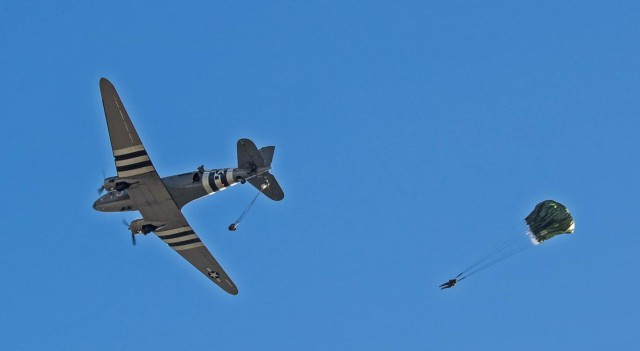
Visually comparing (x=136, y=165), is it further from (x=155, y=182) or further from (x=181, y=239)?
(x=181, y=239)

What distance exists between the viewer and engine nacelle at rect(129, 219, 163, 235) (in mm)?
84375

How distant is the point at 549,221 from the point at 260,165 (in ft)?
69.7

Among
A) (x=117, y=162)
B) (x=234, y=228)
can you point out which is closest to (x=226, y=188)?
(x=234, y=228)

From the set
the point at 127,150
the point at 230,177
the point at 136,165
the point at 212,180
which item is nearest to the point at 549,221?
the point at 230,177

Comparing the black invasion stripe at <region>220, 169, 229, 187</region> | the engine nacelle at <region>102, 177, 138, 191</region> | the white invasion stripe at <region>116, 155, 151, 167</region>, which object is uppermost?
the black invasion stripe at <region>220, 169, 229, 187</region>

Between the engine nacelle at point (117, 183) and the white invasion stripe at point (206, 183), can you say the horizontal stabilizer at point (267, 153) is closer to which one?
the white invasion stripe at point (206, 183)

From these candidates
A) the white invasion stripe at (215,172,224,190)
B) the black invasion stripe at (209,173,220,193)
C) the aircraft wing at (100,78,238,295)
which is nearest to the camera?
the aircraft wing at (100,78,238,295)

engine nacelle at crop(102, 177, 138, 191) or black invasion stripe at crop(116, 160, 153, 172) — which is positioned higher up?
black invasion stripe at crop(116, 160, 153, 172)

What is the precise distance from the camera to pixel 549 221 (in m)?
75.9

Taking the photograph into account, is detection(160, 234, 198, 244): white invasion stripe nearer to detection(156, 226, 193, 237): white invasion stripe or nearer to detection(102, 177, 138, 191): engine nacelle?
detection(156, 226, 193, 237): white invasion stripe

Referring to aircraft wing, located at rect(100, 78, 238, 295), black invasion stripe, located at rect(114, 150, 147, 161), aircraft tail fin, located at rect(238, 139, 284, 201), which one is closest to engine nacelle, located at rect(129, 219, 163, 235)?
aircraft wing, located at rect(100, 78, 238, 295)

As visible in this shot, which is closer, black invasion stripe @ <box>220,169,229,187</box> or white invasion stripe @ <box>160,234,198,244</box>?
black invasion stripe @ <box>220,169,229,187</box>

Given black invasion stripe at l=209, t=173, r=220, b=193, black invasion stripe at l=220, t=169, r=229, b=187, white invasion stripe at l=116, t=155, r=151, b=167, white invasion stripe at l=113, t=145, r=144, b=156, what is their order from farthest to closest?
black invasion stripe at l=209, t=173, r=220, b=193 → black invasion stripe at l=220, t=169, r=229, b=187 → white invasion stripe at l=116, t=155, r=151, b=167 → white invasion stripe at l=113, t=145, r=144, b=156

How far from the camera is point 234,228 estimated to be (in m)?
82.6
